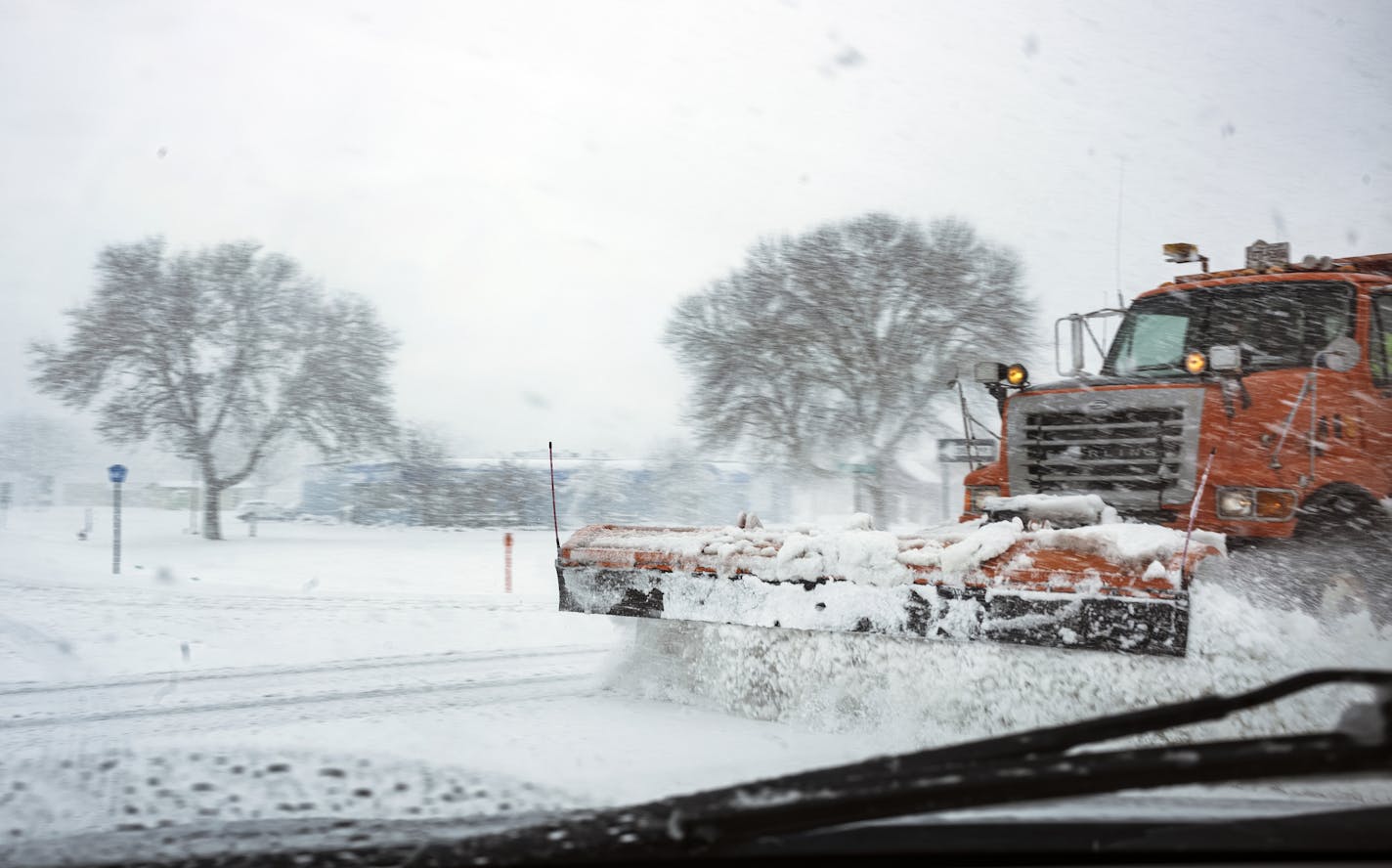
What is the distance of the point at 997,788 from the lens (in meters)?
1.82

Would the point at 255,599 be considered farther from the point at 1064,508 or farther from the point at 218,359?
the point at 218,359

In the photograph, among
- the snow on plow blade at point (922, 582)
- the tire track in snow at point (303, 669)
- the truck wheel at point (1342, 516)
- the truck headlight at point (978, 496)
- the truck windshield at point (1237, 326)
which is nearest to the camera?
the snow on plow blade at point (922, 582)

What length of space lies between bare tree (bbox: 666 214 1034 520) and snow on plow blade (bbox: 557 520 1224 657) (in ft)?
72.7

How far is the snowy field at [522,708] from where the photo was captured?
3.59 meters

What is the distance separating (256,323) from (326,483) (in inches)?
537

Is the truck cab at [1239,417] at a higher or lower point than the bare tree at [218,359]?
lower

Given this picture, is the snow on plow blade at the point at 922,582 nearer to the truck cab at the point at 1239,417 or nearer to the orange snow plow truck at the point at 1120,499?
the orange snow plow truck at the point at 1120,499

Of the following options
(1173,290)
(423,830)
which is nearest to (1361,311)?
(1173,290)

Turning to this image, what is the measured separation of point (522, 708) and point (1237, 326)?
4.70 m

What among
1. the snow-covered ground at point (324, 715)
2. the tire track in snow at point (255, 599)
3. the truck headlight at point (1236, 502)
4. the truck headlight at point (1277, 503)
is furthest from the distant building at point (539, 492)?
the truck headlight at point (1277, 503)

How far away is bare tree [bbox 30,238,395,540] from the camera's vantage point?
1124 inches

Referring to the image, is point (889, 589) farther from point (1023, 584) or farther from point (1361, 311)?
point (1361, 311)

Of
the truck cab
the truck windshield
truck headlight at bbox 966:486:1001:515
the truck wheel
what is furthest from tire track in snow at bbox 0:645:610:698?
the truck wheel

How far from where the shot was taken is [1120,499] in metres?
5.42
